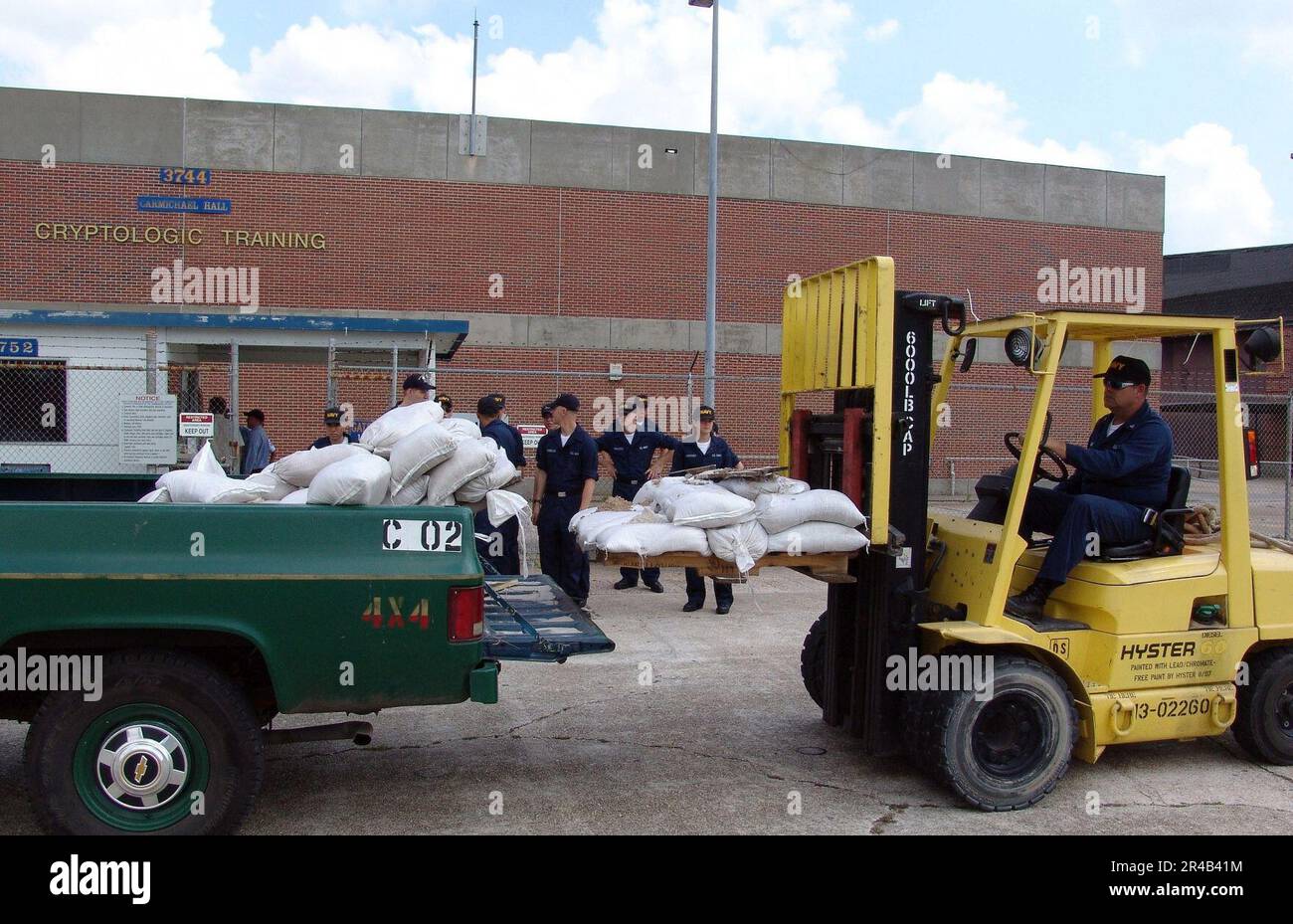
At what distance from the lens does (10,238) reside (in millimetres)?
20469

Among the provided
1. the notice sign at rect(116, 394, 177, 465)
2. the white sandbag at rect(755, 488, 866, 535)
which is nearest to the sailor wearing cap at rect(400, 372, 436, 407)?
the white sandbag at rect(755, 488, 866, 535)

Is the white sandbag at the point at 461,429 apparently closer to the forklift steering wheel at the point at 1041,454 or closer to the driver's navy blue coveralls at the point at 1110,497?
the forklift steering wheel at the point at 1041,454

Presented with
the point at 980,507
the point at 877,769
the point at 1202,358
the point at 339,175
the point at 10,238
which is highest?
the point at 339,175

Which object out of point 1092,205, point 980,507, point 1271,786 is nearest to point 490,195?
point 1092,205

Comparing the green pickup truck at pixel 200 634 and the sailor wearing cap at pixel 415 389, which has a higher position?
the sailor wearing cap at pixel 415 389

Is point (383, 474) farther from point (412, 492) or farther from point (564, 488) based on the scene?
point (564, 488)

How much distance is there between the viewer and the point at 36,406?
12742 mm

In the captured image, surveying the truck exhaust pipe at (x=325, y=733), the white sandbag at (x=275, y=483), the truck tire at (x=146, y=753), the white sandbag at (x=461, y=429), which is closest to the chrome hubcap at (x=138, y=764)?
the truck tire at (x=146, y=753)

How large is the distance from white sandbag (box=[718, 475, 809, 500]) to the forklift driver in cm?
123

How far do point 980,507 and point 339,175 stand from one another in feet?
60.2

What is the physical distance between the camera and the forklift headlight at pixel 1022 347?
16.5 feet

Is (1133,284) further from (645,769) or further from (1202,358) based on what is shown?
(645,769)

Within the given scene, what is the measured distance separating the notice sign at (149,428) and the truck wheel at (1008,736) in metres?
9.20

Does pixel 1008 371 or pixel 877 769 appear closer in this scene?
pixel 877 769
